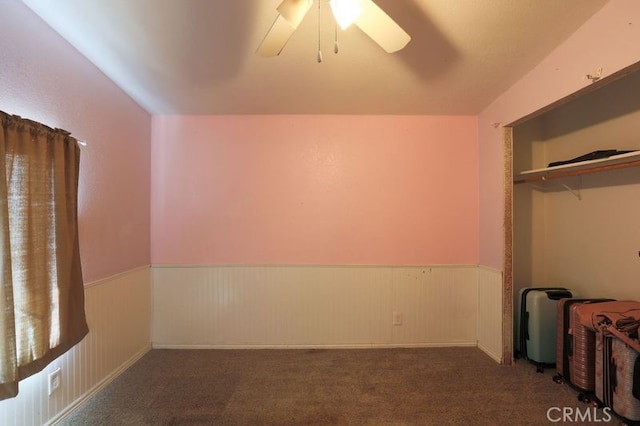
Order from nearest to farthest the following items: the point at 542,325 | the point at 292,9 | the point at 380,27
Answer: the point at 292,9 < the point at 380,27 < the point at 542,325

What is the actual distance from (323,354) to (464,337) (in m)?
1.42

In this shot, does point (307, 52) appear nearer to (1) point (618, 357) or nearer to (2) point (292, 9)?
(2) point (292, 9)

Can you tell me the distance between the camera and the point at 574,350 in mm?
Result: 2025

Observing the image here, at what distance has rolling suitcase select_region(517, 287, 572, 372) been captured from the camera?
231 cm

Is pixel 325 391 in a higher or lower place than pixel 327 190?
lower

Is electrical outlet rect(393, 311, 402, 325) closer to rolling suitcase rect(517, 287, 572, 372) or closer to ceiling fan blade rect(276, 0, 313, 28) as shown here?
rolling suitcase rect(517, 287, 572, 372)

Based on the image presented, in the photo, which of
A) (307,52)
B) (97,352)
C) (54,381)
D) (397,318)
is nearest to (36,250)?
(54,381)

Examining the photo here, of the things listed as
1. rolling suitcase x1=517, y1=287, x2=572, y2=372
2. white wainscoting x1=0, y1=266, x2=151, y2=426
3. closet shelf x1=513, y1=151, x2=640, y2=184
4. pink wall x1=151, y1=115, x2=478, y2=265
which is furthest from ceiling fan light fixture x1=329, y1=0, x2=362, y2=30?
rolling suitcase x1=517, y1=287, x2=572, y2=372

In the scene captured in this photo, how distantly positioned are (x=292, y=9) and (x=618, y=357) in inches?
106

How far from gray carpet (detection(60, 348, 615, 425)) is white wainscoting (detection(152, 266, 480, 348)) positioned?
0.50ft

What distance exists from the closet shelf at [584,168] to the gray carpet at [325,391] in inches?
64.8

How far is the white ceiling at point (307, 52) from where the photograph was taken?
144cm

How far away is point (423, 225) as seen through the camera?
2783 mm

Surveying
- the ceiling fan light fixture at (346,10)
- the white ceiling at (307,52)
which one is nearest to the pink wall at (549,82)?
the white ceiling at (307,52)
